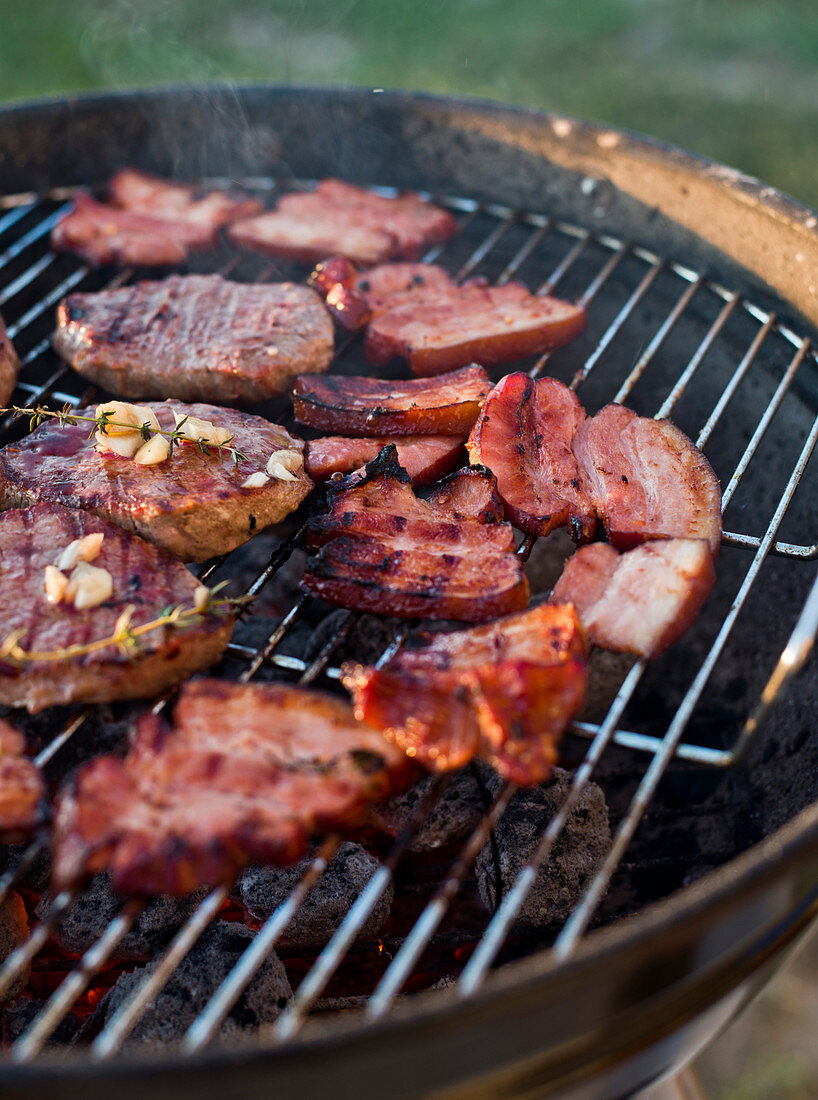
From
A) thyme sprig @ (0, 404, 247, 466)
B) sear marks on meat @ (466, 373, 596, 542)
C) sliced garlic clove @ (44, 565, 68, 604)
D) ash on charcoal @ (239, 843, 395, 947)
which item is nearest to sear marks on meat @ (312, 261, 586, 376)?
sear marks on meat @ (466, 373, 596, 542)

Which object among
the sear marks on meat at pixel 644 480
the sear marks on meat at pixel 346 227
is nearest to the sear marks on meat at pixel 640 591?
the sear marks on meat at pixel 644 480

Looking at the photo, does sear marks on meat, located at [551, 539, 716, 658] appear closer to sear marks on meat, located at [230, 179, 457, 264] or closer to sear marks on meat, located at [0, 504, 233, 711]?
sear marks on meat, located at [0, 504, 233, 711]

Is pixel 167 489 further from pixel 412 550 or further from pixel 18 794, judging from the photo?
pixel 18 794

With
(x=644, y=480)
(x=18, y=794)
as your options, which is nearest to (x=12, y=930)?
(x=18, y=794)

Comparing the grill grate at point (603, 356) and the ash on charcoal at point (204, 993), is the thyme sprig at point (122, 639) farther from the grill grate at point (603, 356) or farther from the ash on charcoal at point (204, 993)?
the ash on charcoal at point (204, 993)

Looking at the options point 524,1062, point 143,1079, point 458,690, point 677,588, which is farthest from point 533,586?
point 143,1079

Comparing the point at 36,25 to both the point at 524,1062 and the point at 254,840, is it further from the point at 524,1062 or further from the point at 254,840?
the point at 524,1062
